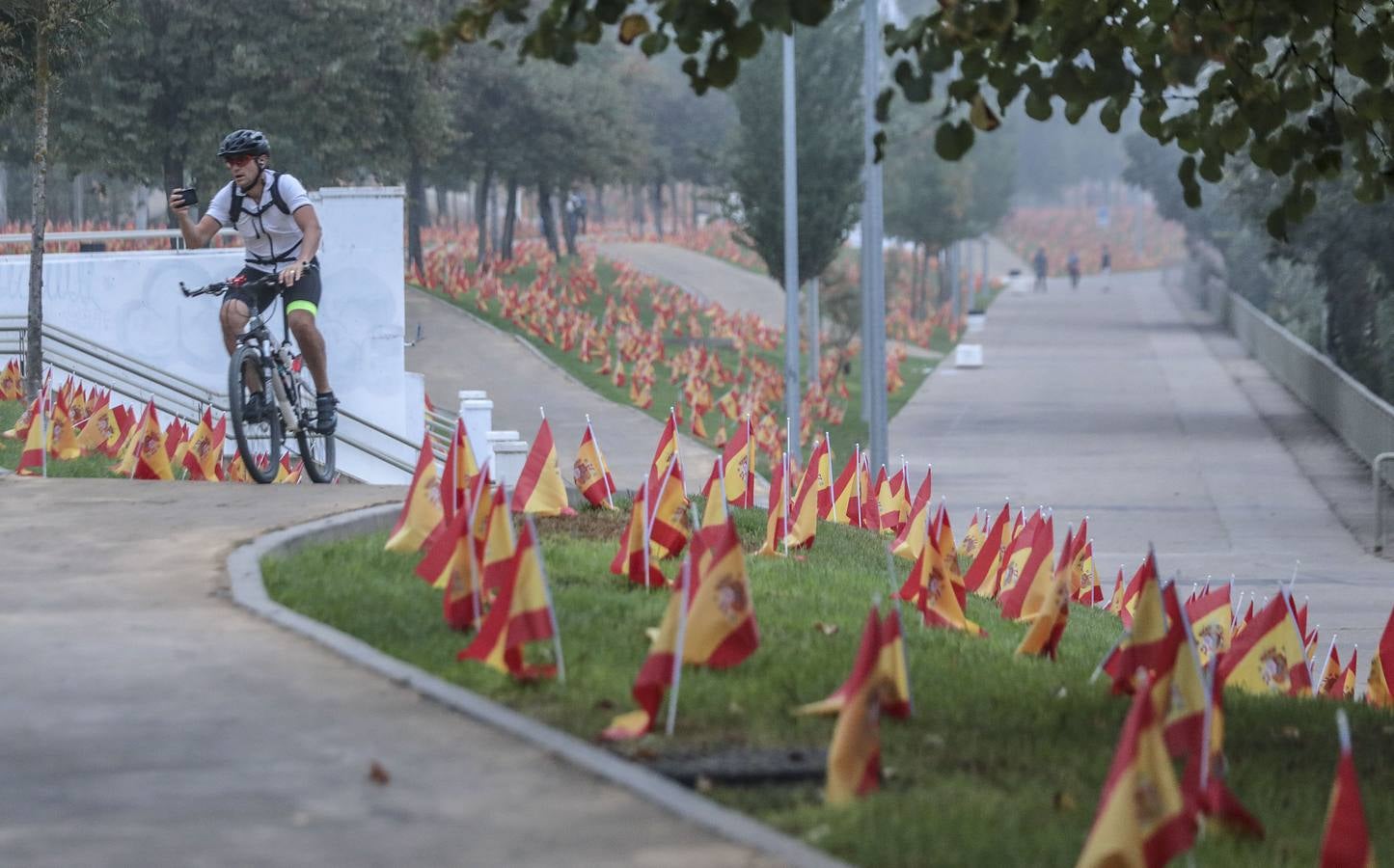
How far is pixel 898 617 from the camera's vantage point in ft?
22.9

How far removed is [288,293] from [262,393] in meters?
0.57

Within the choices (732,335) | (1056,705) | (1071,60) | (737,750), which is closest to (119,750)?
(737,750)

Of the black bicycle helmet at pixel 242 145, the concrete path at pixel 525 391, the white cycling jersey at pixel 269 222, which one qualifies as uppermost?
the black bicycle helmet at pixel 242 145

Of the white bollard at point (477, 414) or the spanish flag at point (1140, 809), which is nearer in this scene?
the spanish flag at point (1140, 809)

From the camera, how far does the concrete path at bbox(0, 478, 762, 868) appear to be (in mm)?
5277

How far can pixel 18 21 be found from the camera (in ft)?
65.6

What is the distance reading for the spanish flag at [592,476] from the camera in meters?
12.3

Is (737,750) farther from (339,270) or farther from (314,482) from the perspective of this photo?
(339,270)

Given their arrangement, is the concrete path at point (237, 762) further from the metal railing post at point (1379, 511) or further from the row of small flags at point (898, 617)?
the metal railing post at point (1379, 511)

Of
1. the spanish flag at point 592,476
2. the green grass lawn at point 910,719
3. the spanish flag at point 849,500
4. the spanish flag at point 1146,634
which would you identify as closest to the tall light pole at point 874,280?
the spanish flag at point 849,500

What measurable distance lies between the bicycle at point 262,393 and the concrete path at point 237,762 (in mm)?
2933

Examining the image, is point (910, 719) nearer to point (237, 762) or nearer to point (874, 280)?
point (237, 762)

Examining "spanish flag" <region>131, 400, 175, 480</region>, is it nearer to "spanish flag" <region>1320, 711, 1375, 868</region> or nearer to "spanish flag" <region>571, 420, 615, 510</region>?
"spanish flag" <region>571, 420, 615, 510</region>

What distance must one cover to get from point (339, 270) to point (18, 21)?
486 cm
